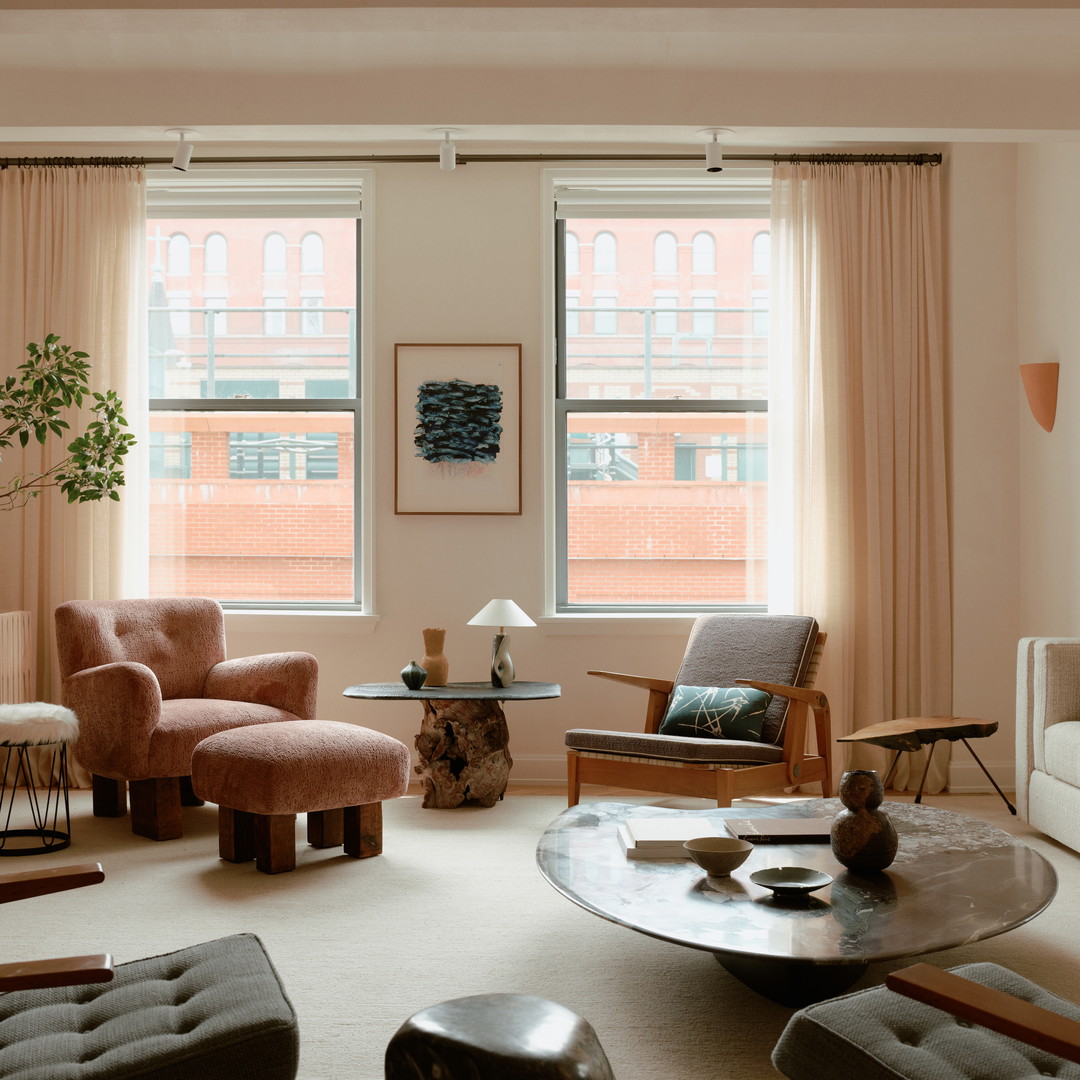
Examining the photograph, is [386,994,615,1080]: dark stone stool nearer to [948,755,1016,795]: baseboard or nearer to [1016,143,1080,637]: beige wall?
[1016,143,1080,637]: beige wall

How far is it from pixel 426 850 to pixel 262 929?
0.96 m

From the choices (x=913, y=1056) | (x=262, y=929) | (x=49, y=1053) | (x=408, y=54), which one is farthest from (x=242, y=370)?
(x=913, y=1056)

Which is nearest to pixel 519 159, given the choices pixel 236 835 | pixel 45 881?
pixel 236 835

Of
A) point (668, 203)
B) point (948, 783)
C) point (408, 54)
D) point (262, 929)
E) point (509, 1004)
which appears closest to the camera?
point (509, 1004)

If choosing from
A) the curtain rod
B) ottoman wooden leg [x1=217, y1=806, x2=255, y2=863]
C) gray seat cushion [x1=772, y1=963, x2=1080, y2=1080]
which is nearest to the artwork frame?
the curtain rod

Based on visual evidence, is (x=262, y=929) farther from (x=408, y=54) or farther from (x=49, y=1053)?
(x=408, y=54)

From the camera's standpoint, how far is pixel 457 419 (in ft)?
16.8

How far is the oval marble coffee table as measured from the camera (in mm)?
2123

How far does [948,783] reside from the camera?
4.91m

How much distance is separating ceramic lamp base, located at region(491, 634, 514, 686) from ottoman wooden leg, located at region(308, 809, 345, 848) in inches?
38.7

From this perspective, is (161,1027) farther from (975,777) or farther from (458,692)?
(975,777)

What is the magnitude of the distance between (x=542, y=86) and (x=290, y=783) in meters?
2.70

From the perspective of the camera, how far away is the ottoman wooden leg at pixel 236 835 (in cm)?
371

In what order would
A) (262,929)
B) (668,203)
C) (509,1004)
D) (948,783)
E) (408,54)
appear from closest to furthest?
(509,1004), (262,929), (408,54), (948,783), (668,203)
